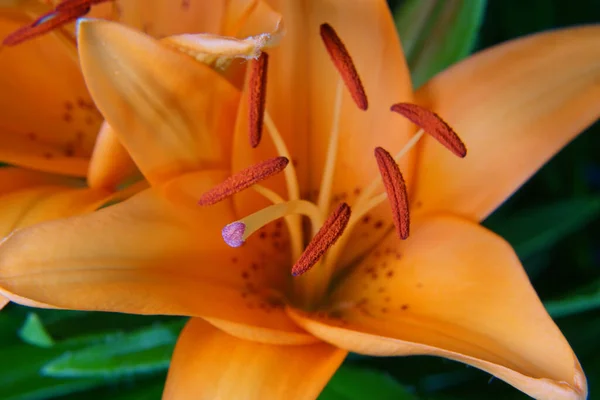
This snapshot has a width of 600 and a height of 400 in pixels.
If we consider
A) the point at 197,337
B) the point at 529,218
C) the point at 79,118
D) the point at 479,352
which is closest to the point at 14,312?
the point at 79,118

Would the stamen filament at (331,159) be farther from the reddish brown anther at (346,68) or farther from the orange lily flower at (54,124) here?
the orange lily flower at (54,124)

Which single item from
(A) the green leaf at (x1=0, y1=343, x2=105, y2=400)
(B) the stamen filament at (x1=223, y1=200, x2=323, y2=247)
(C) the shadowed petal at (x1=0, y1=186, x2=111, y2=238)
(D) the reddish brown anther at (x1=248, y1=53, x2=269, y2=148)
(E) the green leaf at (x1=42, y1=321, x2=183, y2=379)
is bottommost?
(A) the green leaf at (x1=0, y1=343, x2=105, y2=400)

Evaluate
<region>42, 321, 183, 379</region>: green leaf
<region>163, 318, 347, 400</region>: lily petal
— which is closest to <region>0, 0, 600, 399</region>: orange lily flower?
<region>163, 318, 347, 400</region>: lily petal

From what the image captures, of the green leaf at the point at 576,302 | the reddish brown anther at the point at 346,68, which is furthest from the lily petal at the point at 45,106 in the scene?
the green leaf at the point at 576,302

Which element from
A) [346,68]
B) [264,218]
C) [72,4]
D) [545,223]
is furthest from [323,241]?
[545,223]

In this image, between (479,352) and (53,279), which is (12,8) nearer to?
(53,279)

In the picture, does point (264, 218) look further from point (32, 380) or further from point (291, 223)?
point (32, 380)

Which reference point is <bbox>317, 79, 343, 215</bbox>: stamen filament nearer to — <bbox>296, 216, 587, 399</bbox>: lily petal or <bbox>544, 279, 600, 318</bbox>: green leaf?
<bbox>296, 216, 587, 399</bbox>: lily petal
